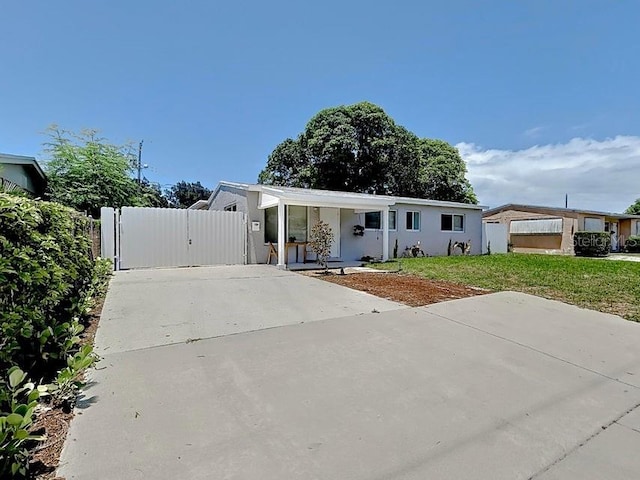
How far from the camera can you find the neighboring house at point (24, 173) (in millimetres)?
10098

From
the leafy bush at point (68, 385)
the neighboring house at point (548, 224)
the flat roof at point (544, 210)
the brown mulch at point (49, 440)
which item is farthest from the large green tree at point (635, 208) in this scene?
the brown mulch at point (49, 440)

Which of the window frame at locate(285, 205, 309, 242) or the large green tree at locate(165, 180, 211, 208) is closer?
the window frame at locate(285, 205, 309, 242)

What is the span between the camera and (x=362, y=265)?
40.7ft

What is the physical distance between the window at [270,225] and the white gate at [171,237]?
80 centimetres

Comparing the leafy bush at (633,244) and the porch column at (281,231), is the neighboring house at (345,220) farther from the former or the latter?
the leafy bush at (633,244)

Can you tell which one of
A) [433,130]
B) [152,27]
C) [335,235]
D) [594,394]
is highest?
[433,130]

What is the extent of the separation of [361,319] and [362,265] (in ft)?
23.9

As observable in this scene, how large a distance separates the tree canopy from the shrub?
12.1 metres

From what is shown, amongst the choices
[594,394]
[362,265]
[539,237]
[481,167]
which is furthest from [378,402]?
[481,167]

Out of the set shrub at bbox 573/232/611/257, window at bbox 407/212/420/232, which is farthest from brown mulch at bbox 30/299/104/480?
shrub at bbox 573/232/611/257

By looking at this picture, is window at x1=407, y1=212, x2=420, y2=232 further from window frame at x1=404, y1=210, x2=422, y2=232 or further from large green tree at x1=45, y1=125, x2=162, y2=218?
large green tree at x1=45, y1=125, x2=162, y2=218

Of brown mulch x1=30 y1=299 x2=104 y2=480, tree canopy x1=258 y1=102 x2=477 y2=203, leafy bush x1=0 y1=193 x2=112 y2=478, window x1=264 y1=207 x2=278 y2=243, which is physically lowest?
brown mulch x1=30 y1=299 x2=104 y2=480

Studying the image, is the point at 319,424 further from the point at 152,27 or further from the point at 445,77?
the point at 445,77

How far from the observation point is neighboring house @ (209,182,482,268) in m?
11.9
